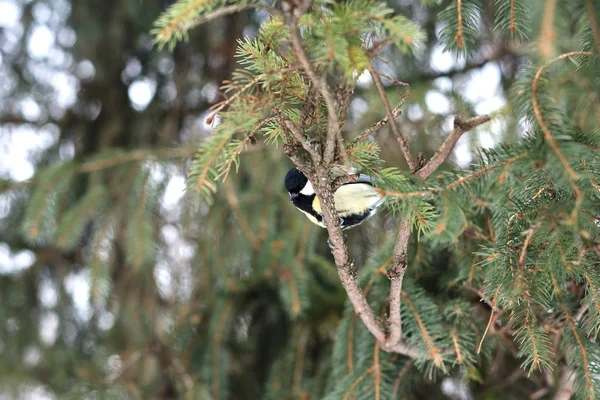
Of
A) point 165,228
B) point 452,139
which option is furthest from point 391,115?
point 165,228

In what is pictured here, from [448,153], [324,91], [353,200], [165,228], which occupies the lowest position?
[165,228]

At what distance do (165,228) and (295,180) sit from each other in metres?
1.54

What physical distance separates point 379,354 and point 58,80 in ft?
6.89

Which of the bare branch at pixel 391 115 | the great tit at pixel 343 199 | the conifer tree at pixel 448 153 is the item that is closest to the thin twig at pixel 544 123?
the conifer tree at pixel 448 153

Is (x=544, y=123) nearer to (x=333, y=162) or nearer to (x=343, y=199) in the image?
(x=333, y=162)

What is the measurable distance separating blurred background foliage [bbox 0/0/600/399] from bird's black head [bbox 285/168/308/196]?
30 centimetres

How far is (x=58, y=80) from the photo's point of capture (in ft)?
8.62

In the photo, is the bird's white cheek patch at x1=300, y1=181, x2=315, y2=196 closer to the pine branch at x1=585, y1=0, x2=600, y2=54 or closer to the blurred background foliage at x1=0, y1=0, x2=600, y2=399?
the blurred background foliage at x1=0, y1=0, x2=600, y2=399

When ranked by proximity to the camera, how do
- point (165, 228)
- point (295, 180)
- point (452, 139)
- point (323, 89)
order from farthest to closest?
point (165, 228) < point (295, 180) < point (452, 139) < point (323, 89)

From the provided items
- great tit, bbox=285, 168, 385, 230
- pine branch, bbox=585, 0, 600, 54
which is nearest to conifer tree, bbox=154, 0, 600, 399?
pine branch, bbox=585, 0, 600, 54

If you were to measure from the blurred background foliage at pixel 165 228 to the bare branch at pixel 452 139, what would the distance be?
387mm

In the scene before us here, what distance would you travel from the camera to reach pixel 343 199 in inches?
49.4

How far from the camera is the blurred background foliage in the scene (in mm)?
1755

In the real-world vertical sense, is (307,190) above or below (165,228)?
above
